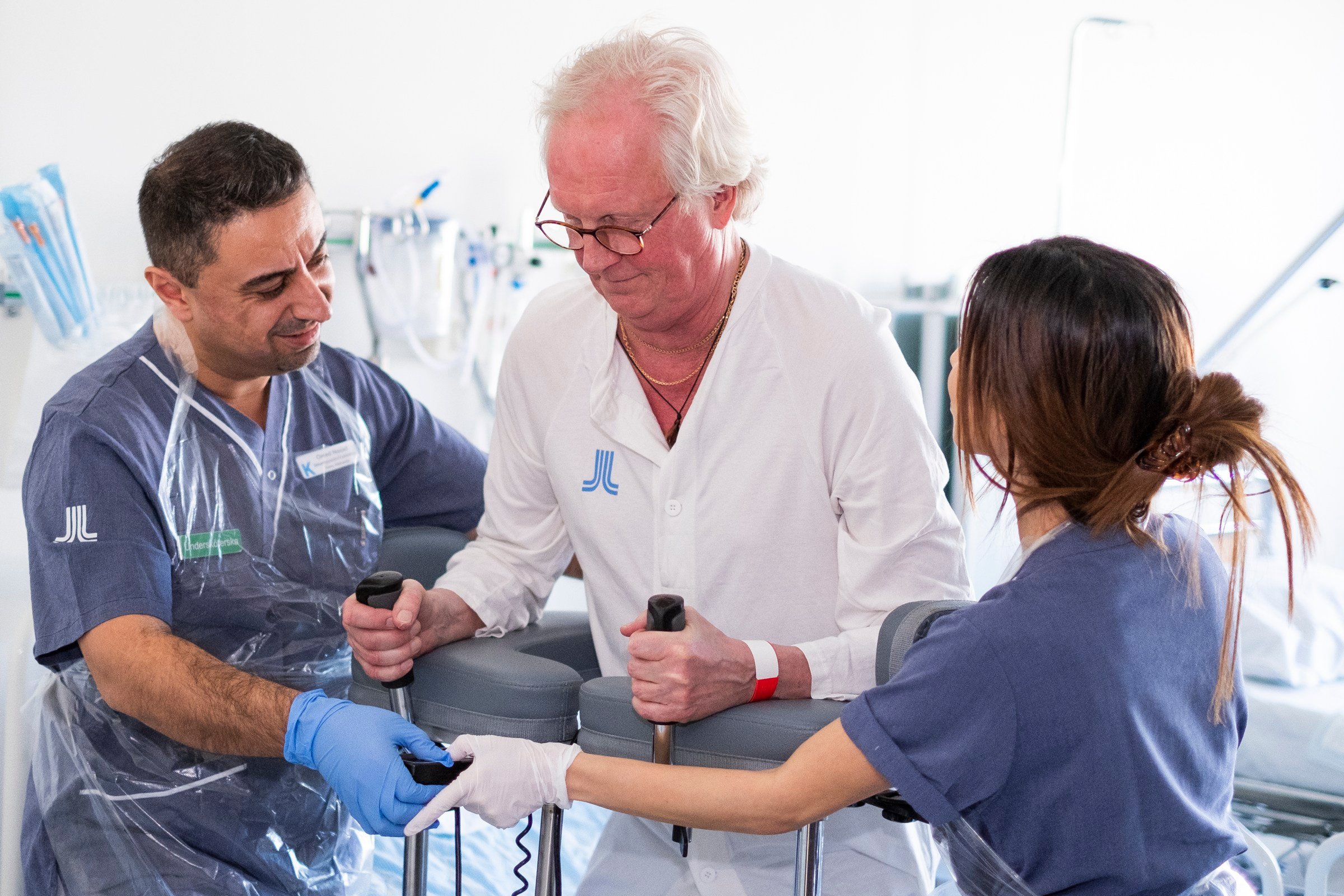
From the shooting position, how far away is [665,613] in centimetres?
109

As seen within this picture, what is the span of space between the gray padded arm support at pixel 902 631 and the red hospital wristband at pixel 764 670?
0.43ft

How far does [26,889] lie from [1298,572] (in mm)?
2349

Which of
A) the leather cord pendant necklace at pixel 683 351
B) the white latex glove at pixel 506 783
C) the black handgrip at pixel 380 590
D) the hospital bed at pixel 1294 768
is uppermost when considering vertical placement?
the leather cord pendant necklace at pixel 683 351

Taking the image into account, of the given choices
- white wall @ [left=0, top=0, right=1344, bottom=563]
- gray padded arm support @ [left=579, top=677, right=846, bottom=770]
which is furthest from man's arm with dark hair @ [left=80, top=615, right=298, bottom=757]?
white wall @ [left=0, top=0, right=1344, bottom=563]

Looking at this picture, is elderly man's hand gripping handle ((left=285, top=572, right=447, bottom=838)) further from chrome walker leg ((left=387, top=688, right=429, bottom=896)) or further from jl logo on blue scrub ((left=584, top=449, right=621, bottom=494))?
jl logo on blue scrub ((left=584, top=449, right=621, bottom=494))

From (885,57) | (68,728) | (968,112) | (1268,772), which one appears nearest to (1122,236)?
(968,112)

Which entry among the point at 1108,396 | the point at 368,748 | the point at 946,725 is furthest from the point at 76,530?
the point at 1108,396

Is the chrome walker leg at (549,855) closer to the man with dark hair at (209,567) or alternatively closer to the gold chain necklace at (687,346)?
the man with dark hair at (209,567)

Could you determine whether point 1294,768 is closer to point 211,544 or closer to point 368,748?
point 368,748

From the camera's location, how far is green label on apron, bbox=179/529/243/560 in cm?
141

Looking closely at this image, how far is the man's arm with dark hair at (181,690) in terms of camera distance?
1.25 metres

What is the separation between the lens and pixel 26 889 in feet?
4.41

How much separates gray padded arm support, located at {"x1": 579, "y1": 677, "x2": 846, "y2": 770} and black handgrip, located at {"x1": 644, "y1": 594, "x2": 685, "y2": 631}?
0.09 metres

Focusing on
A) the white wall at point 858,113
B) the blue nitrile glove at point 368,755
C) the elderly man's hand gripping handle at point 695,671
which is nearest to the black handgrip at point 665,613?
the elderly man's hand gripping handle at point 695,671
